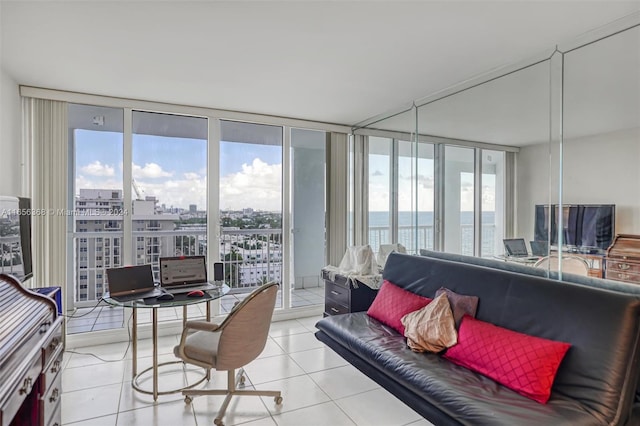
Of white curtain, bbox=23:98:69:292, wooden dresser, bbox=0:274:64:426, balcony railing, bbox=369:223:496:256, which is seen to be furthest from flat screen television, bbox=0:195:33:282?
balcony railing, bbox=369:223:496:256

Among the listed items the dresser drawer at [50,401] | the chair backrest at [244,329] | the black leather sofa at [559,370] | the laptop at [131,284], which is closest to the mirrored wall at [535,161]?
the black leather sofa at [559,370]

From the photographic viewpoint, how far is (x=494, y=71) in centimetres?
276

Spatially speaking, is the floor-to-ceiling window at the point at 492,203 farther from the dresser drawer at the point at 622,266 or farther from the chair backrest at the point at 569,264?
the dresser drawer at the point at 622,266

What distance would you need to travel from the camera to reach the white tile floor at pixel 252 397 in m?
2.23

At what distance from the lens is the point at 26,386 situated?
1384 mm

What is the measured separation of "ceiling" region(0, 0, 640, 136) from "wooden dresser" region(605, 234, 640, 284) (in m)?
1.30

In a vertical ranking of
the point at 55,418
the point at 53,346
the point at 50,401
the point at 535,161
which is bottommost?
the point at 55,418

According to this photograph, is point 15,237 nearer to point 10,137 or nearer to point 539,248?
point 10,137

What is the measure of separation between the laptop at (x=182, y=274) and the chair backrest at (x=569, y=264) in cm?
245

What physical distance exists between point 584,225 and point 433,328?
1222 mm

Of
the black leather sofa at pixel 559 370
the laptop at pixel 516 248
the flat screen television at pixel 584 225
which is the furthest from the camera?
the laptop at pixel 516 248

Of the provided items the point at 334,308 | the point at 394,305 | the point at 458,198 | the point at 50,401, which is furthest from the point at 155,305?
the point at 458,198

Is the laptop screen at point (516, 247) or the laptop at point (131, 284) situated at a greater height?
the laptop screen at point (516, 247)

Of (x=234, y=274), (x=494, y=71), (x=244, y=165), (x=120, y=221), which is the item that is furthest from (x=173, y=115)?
(x=494, y=71)
